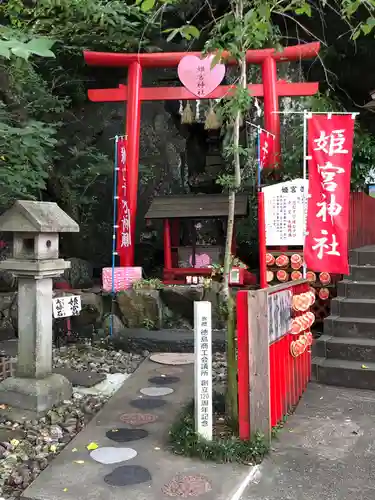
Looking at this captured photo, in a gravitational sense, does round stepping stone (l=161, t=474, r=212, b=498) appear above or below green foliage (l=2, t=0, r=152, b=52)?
below

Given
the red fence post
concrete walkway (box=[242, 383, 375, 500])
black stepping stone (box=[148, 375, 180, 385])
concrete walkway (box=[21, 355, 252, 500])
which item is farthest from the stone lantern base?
concrete walkway (box=[242, 383, 375, 500])

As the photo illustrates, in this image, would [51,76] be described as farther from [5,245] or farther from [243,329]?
[243,329]

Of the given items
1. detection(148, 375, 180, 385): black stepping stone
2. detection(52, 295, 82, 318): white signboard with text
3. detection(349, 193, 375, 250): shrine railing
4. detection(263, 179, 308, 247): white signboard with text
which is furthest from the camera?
detection(349, 193, 375, 250): shrine railing

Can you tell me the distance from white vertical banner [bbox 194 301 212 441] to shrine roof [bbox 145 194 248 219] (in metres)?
5.88

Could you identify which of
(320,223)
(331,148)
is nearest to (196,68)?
(331,148)

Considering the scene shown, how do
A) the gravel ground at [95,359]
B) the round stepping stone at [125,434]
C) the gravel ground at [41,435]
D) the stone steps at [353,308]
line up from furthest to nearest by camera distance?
the gravel ground at [95,359], the stone steps at [353,308], the round stepping stone at [125,434], the gravel ground at [41,435]

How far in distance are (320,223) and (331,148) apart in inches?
51.8

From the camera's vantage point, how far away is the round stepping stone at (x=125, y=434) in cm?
501

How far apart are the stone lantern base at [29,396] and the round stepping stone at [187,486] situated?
2.47 meters

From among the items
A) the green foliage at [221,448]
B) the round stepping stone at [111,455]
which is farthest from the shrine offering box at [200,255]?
the round stepping stone at [111,455]

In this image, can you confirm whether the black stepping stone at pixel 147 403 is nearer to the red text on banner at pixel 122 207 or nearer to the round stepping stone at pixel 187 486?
the round stepping stone at pixel 187 486

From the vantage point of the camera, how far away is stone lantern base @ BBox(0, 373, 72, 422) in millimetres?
5883

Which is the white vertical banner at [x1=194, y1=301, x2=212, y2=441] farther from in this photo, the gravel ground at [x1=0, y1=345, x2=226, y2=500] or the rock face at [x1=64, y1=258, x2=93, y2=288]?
the rock face at [x1=64, y1=258, x2=93, y2=288]

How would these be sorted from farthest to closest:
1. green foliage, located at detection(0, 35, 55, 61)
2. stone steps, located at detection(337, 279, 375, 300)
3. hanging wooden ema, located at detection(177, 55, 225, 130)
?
hanging wooden ema, located at detection(177, 55, 225, 130)
stone steps, located at detection(337, 279, 375, 300)
green foliage, located at detection(0, 35, 55, 61)
